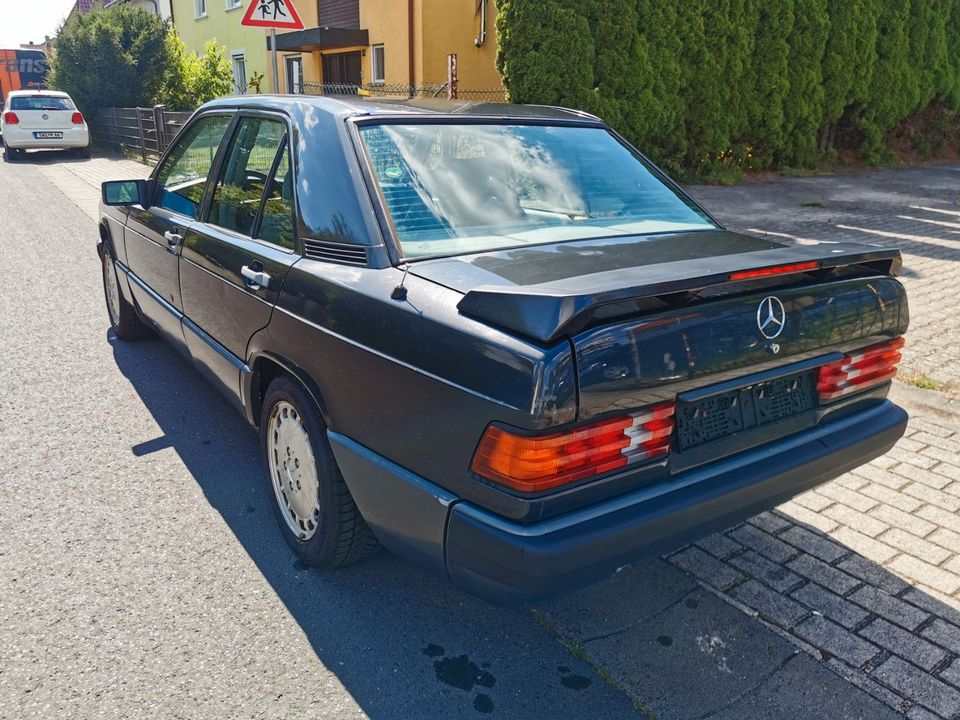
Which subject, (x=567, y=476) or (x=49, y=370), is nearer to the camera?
(x=567, y=476)

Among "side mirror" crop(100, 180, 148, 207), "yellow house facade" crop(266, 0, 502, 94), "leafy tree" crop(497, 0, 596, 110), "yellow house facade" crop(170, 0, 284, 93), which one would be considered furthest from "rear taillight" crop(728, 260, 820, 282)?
"yellow house facade" crop(170, 0, 284, 93)

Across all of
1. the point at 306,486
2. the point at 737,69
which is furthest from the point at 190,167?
the point at 737,69

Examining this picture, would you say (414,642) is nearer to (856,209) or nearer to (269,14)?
(269,14)

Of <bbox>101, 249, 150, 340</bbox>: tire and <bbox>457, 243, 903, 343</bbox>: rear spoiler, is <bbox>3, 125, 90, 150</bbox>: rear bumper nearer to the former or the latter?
<bbox>101, 249, 150, 340</bbox>: tire

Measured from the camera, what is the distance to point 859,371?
2846mm

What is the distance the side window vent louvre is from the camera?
2.70 m

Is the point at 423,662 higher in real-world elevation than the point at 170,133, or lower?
lower

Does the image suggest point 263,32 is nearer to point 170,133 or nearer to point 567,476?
point 170,133

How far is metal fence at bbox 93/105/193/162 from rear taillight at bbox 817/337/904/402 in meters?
15.2

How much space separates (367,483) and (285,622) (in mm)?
653

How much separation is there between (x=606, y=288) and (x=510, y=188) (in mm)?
1101

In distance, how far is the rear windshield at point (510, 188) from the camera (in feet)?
9.28

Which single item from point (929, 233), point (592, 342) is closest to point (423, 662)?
point (592, 342)

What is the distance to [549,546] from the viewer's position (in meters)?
2.10
